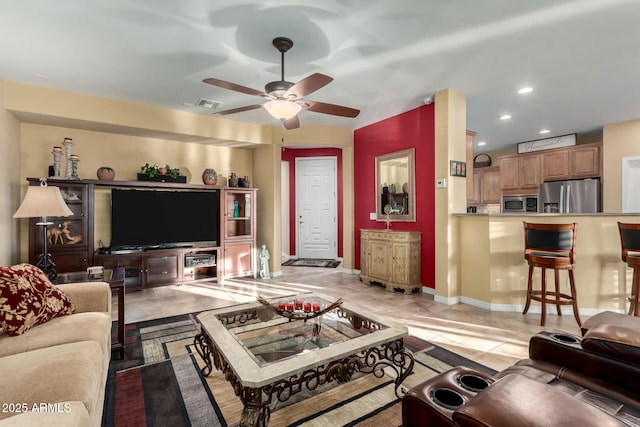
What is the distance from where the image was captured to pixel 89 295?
6.95ft

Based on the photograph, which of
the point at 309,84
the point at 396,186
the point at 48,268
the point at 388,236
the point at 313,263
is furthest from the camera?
the point at 313,263

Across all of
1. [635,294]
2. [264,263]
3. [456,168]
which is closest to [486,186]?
[456,168]

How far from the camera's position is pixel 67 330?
170 cm

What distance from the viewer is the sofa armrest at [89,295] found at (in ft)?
6.83

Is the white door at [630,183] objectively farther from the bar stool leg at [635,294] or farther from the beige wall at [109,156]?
the beige wall at [109,156]

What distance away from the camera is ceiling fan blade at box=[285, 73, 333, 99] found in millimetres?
2165

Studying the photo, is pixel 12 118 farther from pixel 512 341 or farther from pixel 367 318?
pixel 512 341

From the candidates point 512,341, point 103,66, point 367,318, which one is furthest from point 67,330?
point 512,341

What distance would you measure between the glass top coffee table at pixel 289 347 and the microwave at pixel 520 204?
5.75 meters

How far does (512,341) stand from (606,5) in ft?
8.96

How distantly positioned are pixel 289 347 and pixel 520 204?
21.3 ft

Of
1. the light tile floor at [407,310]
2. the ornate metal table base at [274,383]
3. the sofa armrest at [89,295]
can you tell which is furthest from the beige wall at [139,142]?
the ornate metal table base at [274,383]

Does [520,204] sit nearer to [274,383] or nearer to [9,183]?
[274,383]

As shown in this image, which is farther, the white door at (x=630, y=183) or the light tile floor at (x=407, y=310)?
the white door at (x=630, y=183)
